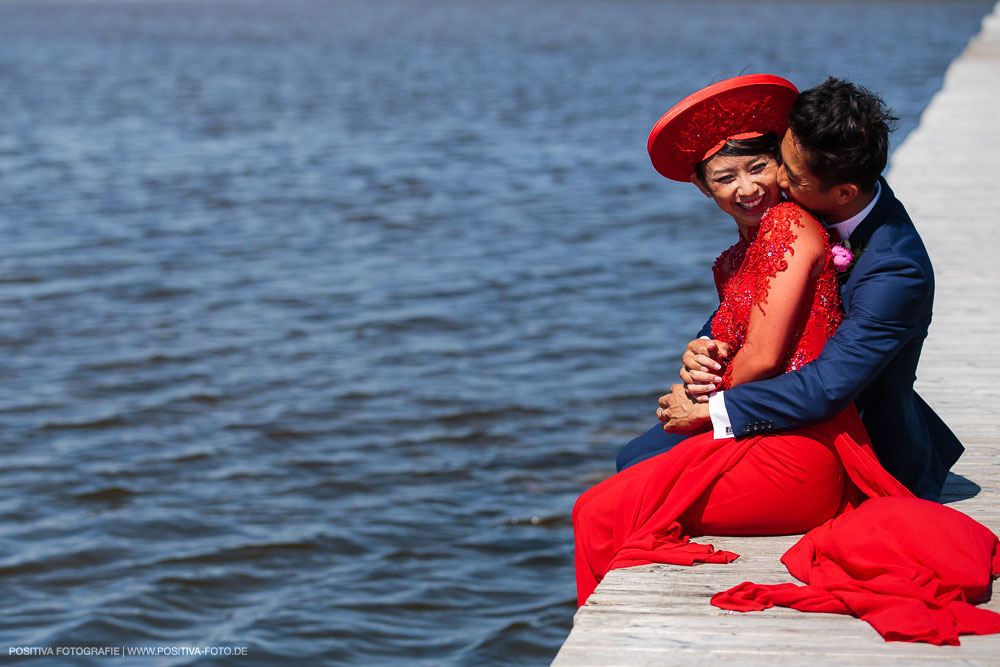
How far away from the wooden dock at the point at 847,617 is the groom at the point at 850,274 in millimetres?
398

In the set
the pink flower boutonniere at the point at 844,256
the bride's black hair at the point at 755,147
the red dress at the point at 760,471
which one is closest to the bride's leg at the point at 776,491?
the red dress at the point at 760,471

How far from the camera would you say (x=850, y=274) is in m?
3.04

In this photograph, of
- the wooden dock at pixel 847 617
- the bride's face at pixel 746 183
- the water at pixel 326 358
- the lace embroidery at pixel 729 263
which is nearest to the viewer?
the wooden dock at pixel 847 617

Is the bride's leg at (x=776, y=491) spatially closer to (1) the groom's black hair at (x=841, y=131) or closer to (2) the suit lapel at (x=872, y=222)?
(2) the suit lapel at (x=872, y=222)

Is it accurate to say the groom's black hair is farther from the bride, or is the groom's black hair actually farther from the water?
the water

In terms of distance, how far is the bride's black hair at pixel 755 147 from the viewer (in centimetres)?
306

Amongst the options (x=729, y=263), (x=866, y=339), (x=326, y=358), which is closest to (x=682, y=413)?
(x=729, y=263)

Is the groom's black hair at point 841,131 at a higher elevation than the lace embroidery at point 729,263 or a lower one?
higher

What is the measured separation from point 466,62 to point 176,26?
24.8 metres

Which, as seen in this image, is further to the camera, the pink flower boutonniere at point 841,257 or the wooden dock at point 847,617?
the pink flower boutonniere at point 841,257

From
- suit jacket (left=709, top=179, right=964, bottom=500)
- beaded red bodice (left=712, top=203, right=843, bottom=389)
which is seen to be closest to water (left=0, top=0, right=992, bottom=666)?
beaded red bodice (left=712, top=203, right=843, bottom=389)

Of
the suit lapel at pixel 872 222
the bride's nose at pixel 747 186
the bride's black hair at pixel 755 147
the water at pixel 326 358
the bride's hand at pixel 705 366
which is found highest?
the bride's black hair at pixel 755 147

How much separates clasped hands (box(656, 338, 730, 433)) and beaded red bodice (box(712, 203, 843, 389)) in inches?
1.4

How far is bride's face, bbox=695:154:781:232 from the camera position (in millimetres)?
3096
